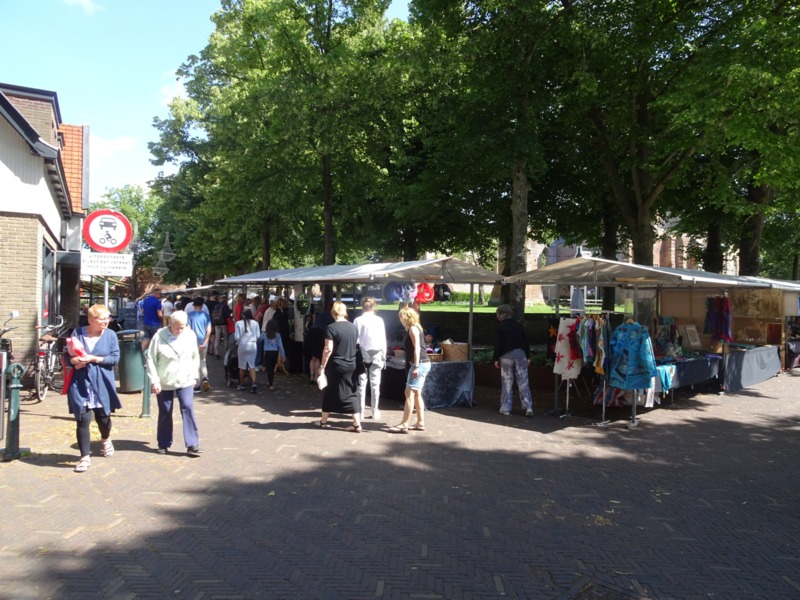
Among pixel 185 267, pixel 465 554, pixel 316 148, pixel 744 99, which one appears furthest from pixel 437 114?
pixel 185 267

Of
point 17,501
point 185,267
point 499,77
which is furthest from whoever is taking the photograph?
point 185,267

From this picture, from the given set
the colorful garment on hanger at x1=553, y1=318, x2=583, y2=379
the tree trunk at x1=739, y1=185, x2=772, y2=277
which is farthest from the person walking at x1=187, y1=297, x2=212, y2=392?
the tree trunk at x1=739, y1=185, x2=772, y2=277

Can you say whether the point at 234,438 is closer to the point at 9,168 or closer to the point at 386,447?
the point at 386,447

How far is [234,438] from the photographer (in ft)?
25.5

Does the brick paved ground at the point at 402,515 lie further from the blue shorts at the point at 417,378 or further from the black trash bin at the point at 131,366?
the black trash bin at the point at 131,366

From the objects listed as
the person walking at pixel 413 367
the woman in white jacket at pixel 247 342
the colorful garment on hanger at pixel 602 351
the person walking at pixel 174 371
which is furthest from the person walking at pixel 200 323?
the colorful garment on hanger at pixel 602 351

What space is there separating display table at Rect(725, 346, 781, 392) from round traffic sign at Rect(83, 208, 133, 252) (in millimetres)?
11548

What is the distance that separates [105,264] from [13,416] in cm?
224

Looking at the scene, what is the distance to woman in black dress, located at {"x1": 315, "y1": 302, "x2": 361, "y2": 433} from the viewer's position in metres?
8.09

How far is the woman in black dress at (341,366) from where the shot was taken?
26.6ft

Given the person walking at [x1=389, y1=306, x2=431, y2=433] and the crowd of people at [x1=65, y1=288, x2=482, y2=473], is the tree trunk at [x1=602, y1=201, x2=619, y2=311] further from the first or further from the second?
the person walking at [x1=389, y1=306, x2=431, y2=433]

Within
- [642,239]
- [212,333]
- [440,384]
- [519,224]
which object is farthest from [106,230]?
[642,239]

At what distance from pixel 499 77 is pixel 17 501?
11.9 meters

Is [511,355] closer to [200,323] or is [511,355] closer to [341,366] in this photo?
[341,366]
